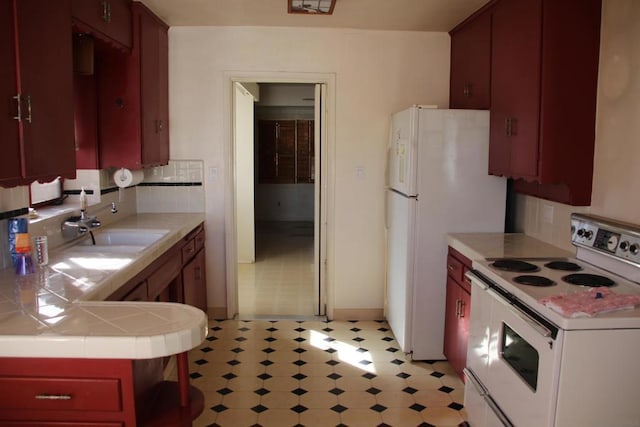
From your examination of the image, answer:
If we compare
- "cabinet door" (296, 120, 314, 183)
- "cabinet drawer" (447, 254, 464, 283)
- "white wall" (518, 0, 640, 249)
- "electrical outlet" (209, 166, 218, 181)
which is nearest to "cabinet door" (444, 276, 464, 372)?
"cabinet drawer" (447, 254, 464, 283)

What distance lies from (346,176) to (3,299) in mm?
2878

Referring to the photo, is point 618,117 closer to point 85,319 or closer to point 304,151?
point 85,319

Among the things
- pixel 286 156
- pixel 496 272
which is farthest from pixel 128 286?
pixel 286 156

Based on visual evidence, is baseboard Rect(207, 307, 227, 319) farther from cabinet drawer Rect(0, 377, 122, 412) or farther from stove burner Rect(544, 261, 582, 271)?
cabinet drawer Rect(0, 377, 122, 412)

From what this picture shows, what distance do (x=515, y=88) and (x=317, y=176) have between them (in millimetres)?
1895

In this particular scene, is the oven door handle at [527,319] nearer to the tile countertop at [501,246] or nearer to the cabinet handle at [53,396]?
the tile countertop at [501,246]

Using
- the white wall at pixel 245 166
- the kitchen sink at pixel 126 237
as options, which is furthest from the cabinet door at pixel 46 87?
the white wall at pixel 245 166

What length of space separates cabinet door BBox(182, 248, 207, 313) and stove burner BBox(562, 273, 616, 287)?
97.5 inches

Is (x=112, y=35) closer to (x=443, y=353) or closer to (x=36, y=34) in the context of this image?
(x=36, y=34)

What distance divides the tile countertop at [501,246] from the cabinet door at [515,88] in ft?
1.35

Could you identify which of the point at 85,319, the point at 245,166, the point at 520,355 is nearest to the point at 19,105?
the point at 85,319

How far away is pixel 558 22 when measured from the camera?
281cm

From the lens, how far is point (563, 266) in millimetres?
2711

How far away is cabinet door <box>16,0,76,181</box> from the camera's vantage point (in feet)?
7.22
